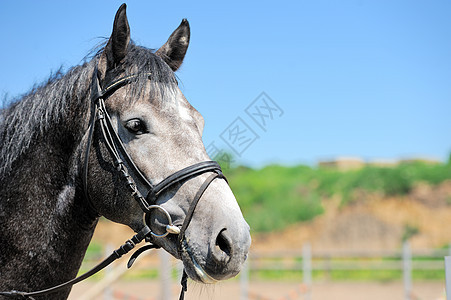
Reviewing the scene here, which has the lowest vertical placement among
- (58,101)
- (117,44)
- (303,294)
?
(58,101)

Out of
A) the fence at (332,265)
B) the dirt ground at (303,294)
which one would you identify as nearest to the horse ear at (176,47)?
the fence at (332,265)

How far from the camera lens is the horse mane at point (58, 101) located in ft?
6.85

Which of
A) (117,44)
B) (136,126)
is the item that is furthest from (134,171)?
(117,44)

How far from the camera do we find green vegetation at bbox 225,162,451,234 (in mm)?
25016

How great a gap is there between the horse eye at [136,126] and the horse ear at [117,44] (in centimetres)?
32

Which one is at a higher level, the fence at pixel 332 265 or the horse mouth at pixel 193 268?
the fence at pixel 332 265

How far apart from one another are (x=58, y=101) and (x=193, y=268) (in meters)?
1.03

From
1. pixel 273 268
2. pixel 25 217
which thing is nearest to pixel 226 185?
pixel 25 217

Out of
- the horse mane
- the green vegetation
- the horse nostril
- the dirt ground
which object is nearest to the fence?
the dirt ground

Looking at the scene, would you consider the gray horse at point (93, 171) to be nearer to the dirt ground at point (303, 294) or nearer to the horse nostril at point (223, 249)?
the horse nostril at point (223, 249)

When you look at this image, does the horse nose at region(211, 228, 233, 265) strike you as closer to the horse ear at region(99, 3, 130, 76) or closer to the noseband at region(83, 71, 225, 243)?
the noseband at region(83, 71, 225, 243)

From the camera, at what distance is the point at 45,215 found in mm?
2043

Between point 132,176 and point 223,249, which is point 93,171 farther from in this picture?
point 223,249

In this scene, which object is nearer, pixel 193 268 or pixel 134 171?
pixel 193 268
